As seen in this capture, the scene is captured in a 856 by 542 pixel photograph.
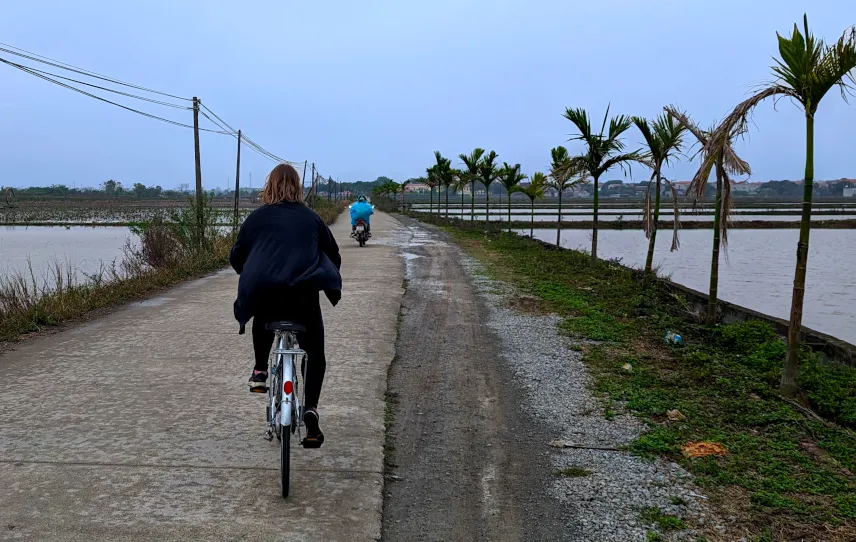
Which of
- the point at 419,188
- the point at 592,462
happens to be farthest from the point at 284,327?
the point at 419,188

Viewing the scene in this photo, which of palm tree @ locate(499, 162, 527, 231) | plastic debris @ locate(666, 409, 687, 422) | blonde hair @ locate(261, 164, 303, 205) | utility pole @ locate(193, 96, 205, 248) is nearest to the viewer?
blonde hair @ locate(261, 164, 303, 205)

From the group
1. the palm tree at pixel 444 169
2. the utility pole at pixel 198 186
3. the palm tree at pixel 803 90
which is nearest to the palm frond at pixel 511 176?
the palm tree at pixel 444 169

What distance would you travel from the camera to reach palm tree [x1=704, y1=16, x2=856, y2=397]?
16.1 ft

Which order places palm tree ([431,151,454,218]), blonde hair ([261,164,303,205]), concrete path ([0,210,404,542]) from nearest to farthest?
concrete path ([0,210,404,542]) → blonde hair ([261,164,303,205]) → palm tree ([431,151,454,218])

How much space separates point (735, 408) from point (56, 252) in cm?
2119

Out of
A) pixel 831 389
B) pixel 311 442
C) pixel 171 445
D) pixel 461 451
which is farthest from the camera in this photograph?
pixel 831 389

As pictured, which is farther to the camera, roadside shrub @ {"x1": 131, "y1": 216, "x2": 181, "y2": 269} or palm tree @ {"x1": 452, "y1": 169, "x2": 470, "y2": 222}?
palm tree @ {"x1": 452, "y1": 169, "x2": 470, "y2": 222}

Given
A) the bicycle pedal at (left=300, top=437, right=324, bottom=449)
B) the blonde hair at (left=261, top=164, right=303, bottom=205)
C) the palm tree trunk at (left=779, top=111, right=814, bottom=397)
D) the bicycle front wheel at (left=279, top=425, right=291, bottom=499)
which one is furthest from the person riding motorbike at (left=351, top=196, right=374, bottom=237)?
the bicycle front wheel at (left=279, top=425, right=291, bottom=499)

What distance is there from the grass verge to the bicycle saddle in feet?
7.29

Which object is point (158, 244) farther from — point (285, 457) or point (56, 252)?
point (285, 457)

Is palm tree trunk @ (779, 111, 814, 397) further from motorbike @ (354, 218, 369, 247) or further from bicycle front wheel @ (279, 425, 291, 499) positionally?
motorbike @ (354, 218, 369, 247)

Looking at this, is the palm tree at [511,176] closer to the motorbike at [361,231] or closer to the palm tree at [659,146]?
the motorbike at [361,231]

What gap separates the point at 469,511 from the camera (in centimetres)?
342

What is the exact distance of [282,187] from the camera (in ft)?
12.3
